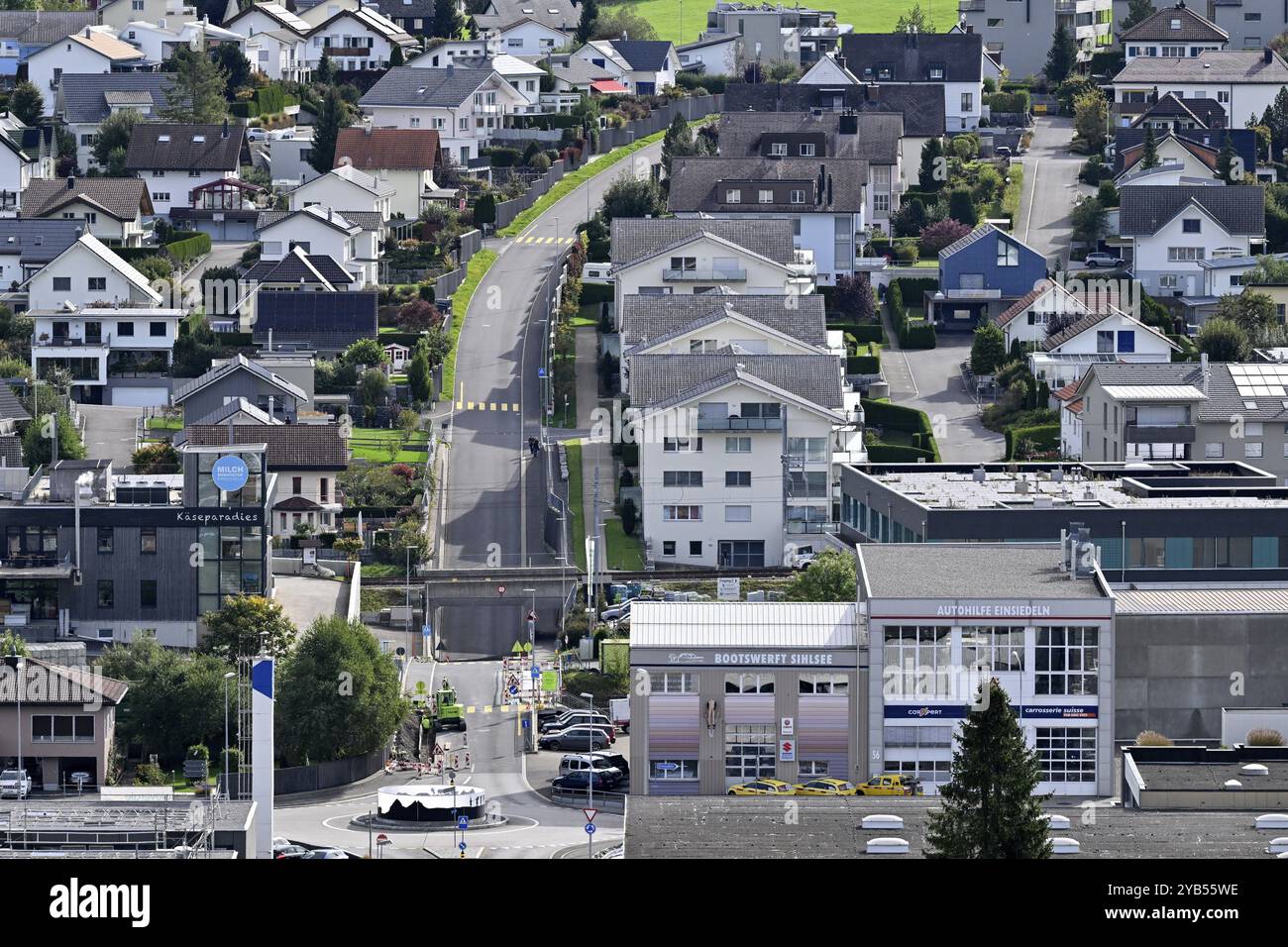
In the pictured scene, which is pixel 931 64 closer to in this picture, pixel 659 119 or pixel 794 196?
pixel 659 119

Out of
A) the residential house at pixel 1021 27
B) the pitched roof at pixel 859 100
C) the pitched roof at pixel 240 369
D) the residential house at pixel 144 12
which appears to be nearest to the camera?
the pitched roof at pixel 240 369

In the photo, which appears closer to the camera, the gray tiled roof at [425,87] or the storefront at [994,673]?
the storefront at [994,673]

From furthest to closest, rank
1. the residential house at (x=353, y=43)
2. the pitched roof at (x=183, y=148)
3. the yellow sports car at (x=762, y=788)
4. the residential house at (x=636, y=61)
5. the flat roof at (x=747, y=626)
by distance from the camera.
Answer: the residential house at (x=353, y=43) < the residential house at (x=636, y=61) < the pitched roof at (x=183, y=148) < the flat roof at (x=747, y=626) < the yellow sports car at (x=762, y=788)

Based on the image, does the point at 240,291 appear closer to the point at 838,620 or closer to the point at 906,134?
the point at 906,134

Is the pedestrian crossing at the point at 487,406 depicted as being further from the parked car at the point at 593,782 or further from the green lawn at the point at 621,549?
the parked car at the point at 593,782

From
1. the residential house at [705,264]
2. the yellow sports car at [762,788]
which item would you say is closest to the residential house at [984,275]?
the residential house at [705,264]

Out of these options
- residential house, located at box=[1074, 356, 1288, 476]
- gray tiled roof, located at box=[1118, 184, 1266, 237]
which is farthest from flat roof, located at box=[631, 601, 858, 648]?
gray tiled roof, located at box=[1118, 184, 1266, 237]
